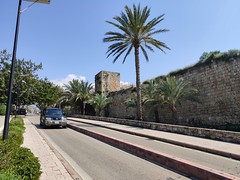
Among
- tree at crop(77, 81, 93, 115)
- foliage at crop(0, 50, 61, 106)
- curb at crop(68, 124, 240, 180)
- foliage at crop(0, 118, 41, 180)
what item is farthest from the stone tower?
foliage at crop(0, 118, 41, 180)

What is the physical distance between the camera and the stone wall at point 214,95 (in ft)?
49.4

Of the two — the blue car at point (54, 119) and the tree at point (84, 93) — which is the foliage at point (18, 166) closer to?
the blue car at point (54, 119)

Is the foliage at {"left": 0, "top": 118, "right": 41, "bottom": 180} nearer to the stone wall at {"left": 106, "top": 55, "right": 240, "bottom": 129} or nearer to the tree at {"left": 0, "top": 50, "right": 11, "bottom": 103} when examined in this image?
the stone wall at {"left": 106, "top": 55, "right": 240, "bottom": 129}

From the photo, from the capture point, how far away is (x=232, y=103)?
15.1 metres

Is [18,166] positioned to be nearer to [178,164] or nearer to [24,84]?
[178,164]

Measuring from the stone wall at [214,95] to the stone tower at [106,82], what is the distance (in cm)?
1892

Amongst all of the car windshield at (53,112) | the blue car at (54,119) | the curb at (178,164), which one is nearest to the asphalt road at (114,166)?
the curb at (178,164)

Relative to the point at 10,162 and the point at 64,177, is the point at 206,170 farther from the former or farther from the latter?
the point at 10,162

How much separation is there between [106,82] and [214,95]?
79.5 feet

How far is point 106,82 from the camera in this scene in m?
38.6

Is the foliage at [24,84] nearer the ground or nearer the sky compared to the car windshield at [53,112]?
nearer the sky

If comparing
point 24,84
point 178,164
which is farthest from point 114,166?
point 24,84

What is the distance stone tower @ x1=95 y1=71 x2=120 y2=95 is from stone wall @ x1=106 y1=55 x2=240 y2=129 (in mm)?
18916

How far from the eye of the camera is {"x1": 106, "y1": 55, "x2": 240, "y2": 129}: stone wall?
15055 millimetres
